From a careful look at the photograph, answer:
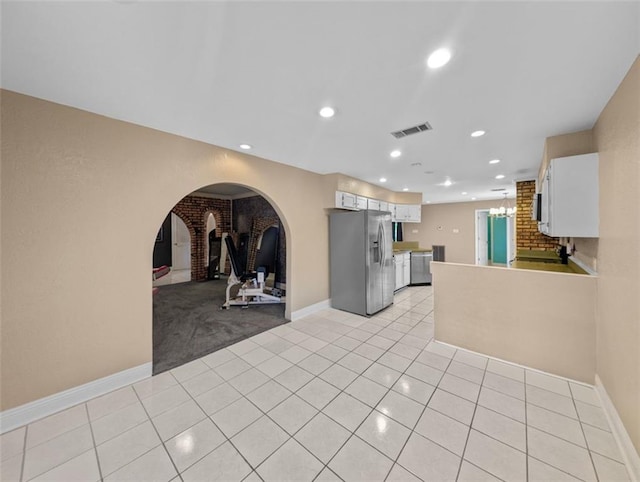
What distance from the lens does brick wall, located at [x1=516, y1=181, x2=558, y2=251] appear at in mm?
4500

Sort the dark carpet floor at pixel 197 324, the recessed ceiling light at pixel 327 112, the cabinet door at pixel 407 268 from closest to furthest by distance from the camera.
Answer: the recessed ceiling light at pixel 327 112
the dark carpet floor at pixel 197 324
the cabinet door at pixel 407 268

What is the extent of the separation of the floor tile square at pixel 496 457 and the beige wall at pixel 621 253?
26.0 inches

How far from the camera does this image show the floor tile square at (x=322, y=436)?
62.2 inches

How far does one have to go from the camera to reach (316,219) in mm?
4395

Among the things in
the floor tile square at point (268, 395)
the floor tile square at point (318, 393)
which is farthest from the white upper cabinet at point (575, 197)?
the floor tile square at point (268, 395)

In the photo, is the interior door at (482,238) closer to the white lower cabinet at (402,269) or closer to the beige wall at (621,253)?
the white lower cabinet at (402,269)

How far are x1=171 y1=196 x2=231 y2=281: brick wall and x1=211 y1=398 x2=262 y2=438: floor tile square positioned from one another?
19.4 ft

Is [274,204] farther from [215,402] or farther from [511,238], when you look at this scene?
[511,238]

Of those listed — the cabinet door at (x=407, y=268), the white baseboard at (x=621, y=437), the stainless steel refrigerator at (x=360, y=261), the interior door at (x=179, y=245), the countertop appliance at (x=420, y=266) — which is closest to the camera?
the white baseboard at (x=621, y=437)

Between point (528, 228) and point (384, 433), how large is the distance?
16.2 ft

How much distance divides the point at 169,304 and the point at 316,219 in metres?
3.51

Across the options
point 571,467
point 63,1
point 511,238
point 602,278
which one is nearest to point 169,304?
point 63,1

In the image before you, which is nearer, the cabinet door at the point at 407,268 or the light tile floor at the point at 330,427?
the light tile floor at the point at 330,427

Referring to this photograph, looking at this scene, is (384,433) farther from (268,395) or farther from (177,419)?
(177,419)
